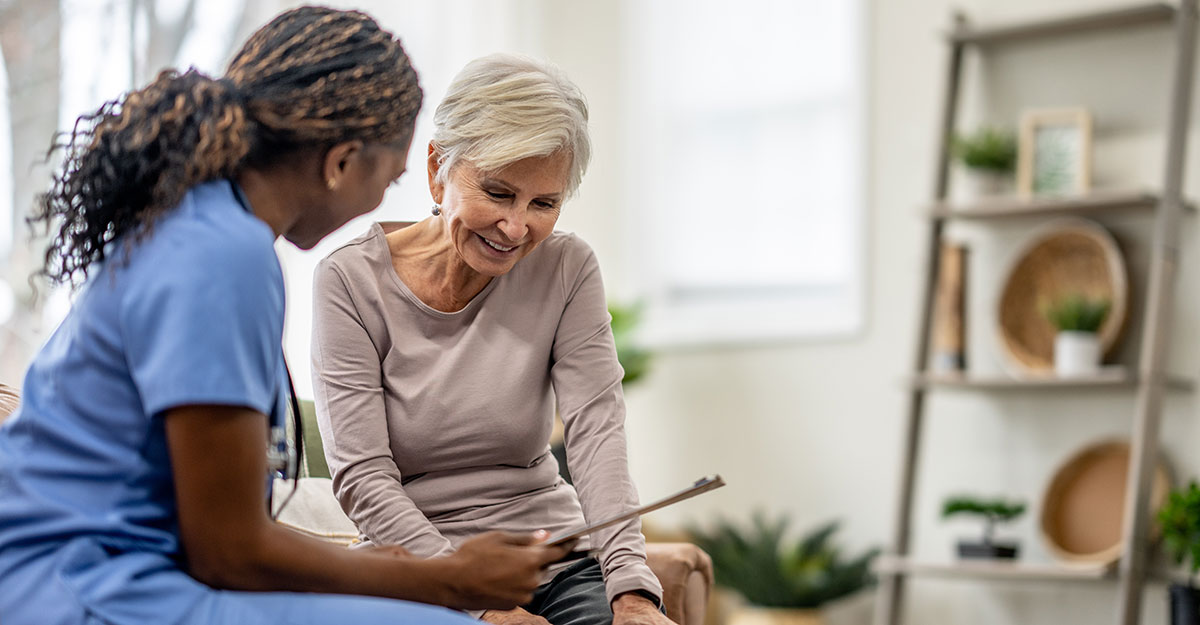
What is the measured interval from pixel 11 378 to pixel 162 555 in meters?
2.24

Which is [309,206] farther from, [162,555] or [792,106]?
[792,106]

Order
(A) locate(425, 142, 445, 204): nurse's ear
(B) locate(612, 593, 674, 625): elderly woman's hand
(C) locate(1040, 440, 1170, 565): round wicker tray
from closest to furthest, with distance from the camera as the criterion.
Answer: (B) locate(612, 593, 674, 625): elderly woman's hand, (A) locate(425, 142, 445, 204): nurse's ear, (C) locate(1040, 440, 1170, 565): round wicker tray

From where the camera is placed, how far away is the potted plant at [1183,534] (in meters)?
3.03

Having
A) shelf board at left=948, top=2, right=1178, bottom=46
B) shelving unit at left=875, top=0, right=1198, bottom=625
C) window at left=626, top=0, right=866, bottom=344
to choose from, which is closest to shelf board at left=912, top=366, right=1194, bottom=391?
shelving unit at left=875, top=0, right=1198, bottom=625

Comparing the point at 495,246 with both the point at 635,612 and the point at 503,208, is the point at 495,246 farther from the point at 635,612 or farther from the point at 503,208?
the point at 635,612

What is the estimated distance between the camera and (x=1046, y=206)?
3.53 m

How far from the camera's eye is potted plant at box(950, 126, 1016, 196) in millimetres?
3691

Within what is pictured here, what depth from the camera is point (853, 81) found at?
4.15 meters

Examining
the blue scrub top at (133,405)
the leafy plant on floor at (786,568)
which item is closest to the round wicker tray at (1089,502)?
the leafy plant on floor at (786,568)

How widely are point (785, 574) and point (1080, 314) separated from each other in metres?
1.15

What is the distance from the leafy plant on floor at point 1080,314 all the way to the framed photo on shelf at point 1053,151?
12.7 inches

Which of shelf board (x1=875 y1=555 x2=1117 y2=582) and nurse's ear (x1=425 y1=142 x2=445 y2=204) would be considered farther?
shelf board (x1=875 y1=555 x2=1117 y2=582)

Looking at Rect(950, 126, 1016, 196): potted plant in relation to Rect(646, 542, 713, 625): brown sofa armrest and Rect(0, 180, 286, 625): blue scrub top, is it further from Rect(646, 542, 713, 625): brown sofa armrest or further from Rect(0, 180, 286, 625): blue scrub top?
Rect(0, 180, 286, 625): blue scrub top

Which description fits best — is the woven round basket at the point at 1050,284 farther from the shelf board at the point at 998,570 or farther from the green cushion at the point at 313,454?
the green cushion at the point at 313,454
